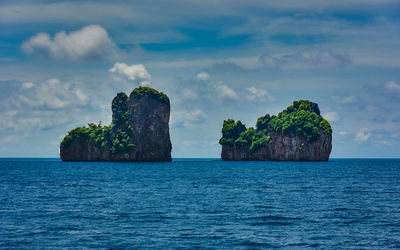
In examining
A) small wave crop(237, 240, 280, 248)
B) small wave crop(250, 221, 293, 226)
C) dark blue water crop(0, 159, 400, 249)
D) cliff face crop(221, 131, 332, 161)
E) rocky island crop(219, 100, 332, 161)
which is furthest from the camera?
cliff face crop(221, 131, 332, 161)

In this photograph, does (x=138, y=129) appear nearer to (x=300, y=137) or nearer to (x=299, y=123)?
(x=299, y=123)

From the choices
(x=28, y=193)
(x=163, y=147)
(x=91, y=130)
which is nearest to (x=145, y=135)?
(x=163, y=147)

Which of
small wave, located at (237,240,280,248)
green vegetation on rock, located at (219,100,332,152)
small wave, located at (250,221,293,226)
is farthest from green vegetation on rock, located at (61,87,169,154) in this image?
small wave, located at (237,240,280,248)

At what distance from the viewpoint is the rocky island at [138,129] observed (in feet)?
550

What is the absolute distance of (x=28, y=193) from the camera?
5419 cm

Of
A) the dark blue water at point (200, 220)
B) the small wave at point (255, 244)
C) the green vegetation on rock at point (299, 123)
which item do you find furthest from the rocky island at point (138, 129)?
the small wave at point (255, 244)

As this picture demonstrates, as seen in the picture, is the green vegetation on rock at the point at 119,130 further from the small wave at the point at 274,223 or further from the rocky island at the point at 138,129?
the small wave at the point at 274,223

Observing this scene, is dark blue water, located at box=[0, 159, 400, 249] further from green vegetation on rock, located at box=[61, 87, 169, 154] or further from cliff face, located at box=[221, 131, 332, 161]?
cliff face, located at box=[221, 131, 332, 161]

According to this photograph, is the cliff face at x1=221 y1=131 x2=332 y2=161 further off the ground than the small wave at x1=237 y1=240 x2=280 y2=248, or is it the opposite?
the cliff face at x1=221 y1=131 x2=332 y2=161

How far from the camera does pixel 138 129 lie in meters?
168

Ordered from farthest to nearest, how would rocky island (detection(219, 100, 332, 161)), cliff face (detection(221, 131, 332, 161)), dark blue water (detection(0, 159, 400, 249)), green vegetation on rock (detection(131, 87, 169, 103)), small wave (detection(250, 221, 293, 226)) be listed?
1. cliff face (detection(221, 131, 332, 161))
2. rocky island (detection(219, 100, 332, 161))
3. green vegetation on rock (detection(131, 87, 169, 103))
4. small wave (detection(250, 221, 293, 226))
5. dark blue water (detection(0, 159, 400, 249))

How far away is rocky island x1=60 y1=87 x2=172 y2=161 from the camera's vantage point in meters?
168

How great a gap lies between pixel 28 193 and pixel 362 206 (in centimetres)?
3955

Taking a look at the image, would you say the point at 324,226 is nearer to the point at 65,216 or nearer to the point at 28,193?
the point at 65,216
